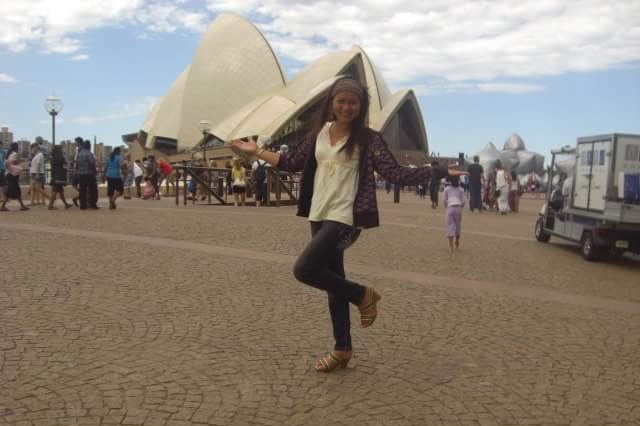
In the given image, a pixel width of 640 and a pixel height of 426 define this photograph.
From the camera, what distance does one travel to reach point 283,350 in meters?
3.88

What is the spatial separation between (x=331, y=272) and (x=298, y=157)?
29.0 inches

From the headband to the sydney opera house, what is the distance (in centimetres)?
4806

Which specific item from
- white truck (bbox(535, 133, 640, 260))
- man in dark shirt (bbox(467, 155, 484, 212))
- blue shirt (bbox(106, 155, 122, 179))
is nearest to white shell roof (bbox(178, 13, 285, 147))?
man in dark shirt (bbox(467, 155, 484, 212))

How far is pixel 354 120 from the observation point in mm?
3533

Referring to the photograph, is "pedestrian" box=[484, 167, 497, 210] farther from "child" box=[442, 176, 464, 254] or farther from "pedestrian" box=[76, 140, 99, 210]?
"pedestrian" box=[76, 140, 99, 210]

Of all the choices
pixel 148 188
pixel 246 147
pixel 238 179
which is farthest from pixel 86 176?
pixel 246 147

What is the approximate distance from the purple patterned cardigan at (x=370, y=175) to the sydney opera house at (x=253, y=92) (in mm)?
48081

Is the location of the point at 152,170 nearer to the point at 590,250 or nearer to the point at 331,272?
the point at 590,250

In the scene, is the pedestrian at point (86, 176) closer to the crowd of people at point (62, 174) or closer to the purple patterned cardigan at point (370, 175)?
the crowd of people at point (62, 174)

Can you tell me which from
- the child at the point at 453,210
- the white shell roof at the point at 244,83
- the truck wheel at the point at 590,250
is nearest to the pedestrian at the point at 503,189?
the truck wheel at the point at 590,250

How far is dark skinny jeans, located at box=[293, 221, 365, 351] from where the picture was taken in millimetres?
3367

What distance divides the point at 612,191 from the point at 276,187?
10.3 meters

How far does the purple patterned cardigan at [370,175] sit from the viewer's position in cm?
347

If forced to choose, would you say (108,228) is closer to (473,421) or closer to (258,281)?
(258,281)
